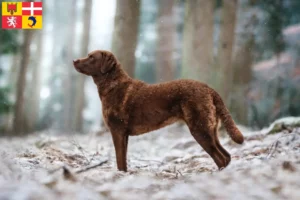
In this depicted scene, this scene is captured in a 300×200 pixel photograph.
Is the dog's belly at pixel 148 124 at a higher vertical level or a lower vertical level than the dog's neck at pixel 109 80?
lower

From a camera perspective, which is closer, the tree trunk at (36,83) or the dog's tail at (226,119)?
the dog's tail at (226,119)

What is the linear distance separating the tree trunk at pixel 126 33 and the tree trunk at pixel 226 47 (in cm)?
A: 286

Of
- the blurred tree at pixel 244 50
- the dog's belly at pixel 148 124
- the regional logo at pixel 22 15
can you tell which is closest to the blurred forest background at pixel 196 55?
the blurred tree at pixel 244 50

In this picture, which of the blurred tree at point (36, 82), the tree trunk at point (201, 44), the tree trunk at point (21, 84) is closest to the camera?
the tree trunk at point (201, 44)

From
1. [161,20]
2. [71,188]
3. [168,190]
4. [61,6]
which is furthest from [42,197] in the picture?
[61,6]

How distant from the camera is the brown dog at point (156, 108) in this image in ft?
12.1

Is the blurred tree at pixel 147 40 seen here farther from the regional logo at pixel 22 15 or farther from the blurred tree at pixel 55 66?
the regional logo at pixel 22 15

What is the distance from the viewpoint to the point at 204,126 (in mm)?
3666

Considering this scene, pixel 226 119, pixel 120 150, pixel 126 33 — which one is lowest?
pixel 120 150

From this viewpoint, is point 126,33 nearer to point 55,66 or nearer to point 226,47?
point 226,47

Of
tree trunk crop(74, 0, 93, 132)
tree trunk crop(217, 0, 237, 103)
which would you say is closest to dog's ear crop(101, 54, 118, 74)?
tree trunk crop(217, 0, 237, 103)

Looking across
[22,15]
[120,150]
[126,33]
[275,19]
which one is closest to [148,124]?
[120,150]

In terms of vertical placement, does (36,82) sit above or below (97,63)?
below

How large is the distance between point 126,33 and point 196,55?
7.35 ft
